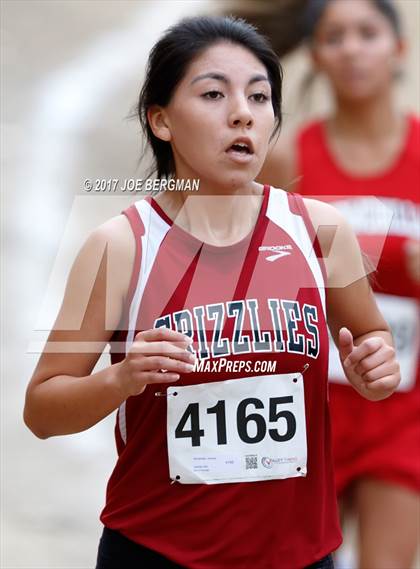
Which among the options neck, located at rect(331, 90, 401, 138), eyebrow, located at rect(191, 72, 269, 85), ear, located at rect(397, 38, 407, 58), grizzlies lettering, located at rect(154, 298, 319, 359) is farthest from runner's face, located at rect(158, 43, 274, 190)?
ear, located at rect(397, 38, 407, 58)

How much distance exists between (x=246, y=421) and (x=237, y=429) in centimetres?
3

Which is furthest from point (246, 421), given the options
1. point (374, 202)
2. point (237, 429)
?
point (374, 202)

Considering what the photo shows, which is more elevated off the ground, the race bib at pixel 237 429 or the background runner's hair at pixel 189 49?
the background runner's hair at pixel 189 49

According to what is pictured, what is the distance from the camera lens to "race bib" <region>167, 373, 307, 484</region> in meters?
2.86

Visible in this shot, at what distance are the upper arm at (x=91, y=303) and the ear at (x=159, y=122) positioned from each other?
259mm

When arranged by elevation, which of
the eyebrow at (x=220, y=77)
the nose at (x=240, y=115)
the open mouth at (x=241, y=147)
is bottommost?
the open mouth at (x=241, y=147)

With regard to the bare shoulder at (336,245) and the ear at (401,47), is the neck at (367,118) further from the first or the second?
the bare shoulder at (336,245)

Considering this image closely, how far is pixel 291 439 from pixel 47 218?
592 centimetres

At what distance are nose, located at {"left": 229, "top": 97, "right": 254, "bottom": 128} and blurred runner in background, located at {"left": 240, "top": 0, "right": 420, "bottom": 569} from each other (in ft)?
3.50

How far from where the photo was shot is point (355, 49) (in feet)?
14.0

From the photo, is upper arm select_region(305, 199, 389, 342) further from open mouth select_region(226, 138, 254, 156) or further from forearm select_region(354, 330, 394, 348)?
open mouth select_region(226, 138, 254, 156)

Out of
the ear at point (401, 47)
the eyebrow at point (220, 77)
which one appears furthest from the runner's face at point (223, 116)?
the ear at point (401, 47)

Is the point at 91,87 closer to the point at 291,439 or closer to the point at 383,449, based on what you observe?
the point at 383,449

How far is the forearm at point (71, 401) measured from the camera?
274 cm
